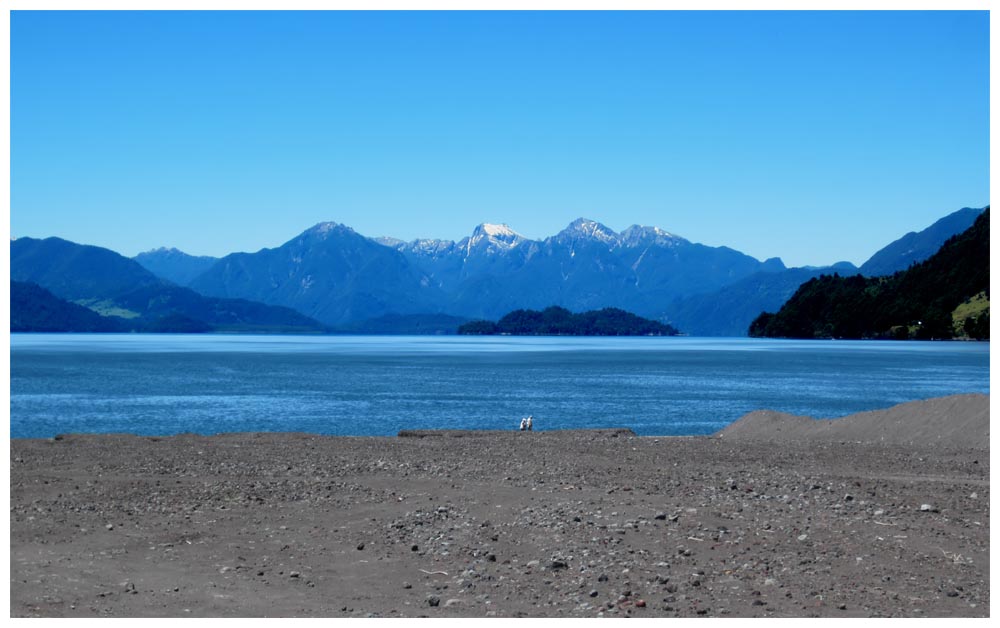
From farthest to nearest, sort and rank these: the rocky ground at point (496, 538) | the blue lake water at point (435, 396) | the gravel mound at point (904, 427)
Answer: the blue lake water at point (435, 396) < the gravel mound at point (904, 427) < the rocky ground at point (496, 538)

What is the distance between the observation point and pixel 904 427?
33094 millimetres

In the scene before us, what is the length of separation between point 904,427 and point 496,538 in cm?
2285

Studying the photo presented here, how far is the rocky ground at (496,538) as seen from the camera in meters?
11.1

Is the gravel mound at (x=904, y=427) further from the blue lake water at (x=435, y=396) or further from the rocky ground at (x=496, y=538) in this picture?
the blue lake water at (x=435, y=396)

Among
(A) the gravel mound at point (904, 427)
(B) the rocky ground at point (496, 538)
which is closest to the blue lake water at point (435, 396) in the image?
(A) the gravel mound at point (904, 427)

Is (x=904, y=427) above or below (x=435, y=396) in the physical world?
above

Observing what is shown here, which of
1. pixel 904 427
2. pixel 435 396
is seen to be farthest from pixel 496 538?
pixel 435 396

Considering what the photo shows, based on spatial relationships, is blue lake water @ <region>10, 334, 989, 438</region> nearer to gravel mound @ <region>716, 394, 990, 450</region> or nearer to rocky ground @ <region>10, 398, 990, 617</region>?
gravel mound @ <region>716, 394, 990, 450</region>

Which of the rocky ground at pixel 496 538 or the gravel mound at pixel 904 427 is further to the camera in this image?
the gravel mound at pixel 904 427

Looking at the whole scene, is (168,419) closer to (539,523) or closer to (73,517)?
(73,517)

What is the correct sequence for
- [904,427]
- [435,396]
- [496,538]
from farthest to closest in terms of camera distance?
[435,396], [904,427], [496,538]

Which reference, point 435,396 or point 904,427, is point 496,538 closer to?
point 904,427

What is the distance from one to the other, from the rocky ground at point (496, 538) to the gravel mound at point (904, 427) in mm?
7518
